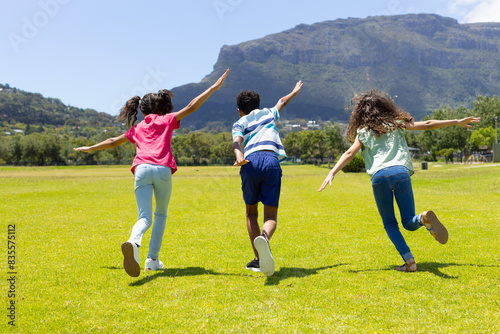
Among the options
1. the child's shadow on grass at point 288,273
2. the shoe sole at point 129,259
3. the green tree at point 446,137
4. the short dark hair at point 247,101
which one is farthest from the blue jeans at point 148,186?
the green tree at point 446,137

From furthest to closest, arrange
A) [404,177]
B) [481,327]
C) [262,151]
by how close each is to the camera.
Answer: [262,151], [404,177], [481,327]

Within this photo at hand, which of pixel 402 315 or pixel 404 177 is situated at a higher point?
pixel 404 177

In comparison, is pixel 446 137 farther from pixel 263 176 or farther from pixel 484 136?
pixel 263 176

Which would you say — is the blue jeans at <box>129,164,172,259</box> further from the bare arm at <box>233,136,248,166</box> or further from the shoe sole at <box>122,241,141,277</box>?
the bare arm at <box>233,136,248,166</box>

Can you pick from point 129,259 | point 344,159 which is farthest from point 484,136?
point 129,259

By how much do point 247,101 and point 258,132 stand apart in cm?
50

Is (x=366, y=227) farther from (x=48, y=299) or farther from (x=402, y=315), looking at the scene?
(x=48, y=299)

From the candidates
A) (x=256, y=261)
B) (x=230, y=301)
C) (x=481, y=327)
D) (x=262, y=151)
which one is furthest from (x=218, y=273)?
(x=481, y=327)

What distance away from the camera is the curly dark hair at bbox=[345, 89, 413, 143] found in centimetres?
516

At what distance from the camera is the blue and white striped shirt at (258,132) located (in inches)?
207

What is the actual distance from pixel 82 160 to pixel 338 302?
4710 inches

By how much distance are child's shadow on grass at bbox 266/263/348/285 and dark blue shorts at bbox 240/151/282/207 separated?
2.75ft

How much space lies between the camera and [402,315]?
3531mm

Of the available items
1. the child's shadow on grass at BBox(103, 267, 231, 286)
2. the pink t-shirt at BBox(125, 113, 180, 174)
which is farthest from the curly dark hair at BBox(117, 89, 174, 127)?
the child's shadow on grass at BBox(103, 267, 231, 286)
